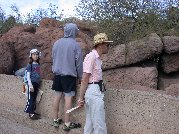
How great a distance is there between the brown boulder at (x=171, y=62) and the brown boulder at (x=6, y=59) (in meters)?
4.61

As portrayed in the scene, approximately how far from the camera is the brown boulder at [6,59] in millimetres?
11594

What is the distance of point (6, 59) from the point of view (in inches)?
459

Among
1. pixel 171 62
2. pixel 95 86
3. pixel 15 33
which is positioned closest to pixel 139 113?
pixel 95 86

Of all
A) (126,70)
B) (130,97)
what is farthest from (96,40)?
(126,70)

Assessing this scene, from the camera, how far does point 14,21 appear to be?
54.4 ft

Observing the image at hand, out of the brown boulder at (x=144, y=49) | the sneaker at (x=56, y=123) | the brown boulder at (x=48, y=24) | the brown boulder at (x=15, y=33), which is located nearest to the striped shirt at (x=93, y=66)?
the sneaker at (x=56, y=123)

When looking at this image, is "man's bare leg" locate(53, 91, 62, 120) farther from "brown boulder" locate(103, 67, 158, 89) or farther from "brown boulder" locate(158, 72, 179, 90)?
"brown boulder" locate(158, 72, 179, 90)

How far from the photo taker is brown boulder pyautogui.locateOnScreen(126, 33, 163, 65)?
888cm

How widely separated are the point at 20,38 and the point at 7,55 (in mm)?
666

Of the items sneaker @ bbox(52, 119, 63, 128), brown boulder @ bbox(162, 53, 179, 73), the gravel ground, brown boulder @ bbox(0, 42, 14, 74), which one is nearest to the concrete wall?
sneaker @ bbox(52, 119, 63, 128)

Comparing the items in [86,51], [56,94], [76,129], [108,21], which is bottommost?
[76,129]

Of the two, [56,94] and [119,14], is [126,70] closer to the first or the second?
[56,94]

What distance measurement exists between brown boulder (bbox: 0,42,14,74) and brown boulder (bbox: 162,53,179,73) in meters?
4.61

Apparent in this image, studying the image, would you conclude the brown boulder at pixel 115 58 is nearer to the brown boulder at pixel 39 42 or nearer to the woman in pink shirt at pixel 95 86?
the brown boulder at pixel 39 42
